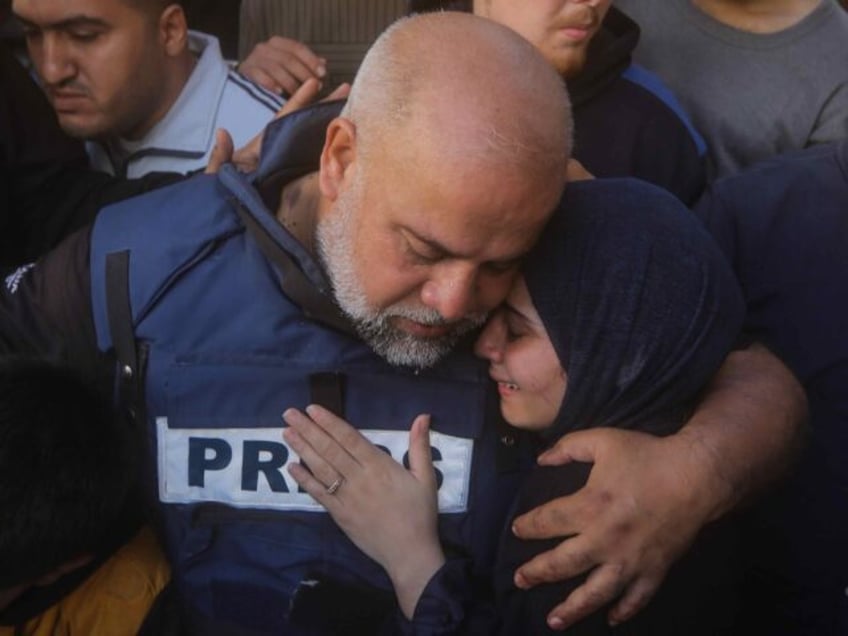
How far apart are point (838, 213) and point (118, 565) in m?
1.52

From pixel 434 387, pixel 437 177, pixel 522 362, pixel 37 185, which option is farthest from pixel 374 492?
pixel 37 185

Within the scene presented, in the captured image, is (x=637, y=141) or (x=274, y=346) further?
(x=637, y=141)

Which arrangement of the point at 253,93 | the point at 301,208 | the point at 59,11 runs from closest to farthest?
the point at 301,208 → the point at 59,11 → the point at 253,93

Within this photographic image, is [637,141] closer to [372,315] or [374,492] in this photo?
[372,315]

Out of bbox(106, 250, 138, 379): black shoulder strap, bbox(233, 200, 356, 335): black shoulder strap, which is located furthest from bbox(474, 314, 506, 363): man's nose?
bbox(106, 250, 138, 379): black shoulder strap

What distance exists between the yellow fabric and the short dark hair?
0.07 m

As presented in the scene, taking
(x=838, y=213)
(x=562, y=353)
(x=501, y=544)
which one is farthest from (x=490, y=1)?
(x=501, y=544)

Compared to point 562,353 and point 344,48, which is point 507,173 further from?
point 344,48

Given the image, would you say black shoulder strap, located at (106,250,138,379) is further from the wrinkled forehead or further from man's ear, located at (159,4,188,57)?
man's ear, located at (159,4,188,57)

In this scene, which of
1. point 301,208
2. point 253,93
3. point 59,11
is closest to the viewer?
point 301,208

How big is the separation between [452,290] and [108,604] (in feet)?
2.51

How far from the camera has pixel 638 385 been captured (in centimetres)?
169

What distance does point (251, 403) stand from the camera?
181cm

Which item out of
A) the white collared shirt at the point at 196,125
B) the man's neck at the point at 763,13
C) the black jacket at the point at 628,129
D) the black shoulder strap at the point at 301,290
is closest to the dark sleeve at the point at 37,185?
the white collared shirt at the point at 196,125
